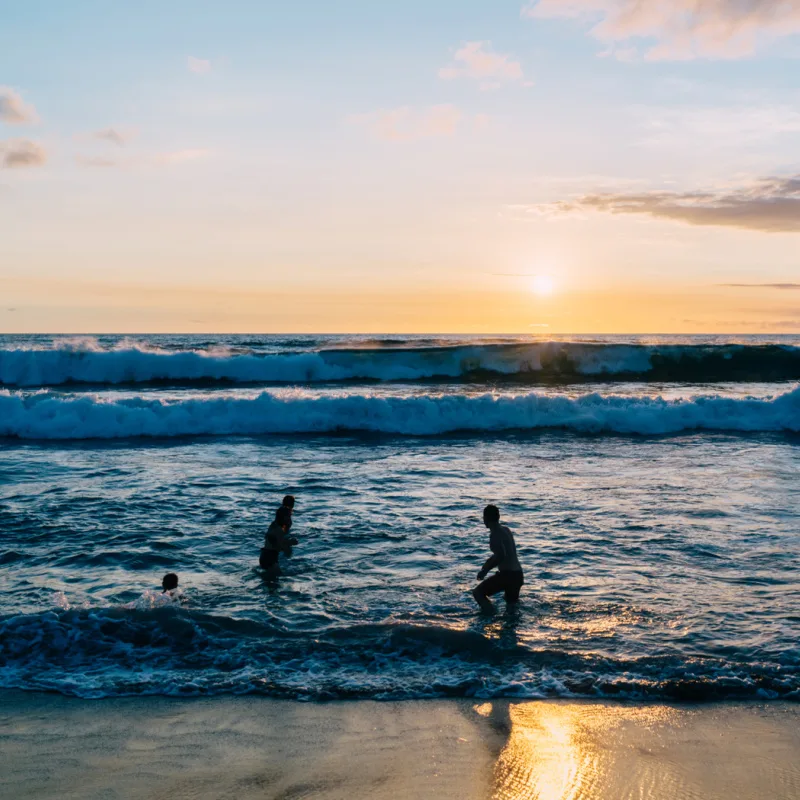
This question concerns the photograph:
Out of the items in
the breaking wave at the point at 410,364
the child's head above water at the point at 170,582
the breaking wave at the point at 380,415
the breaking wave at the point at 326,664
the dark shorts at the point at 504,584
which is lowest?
the breaking wave at the point at 326,664

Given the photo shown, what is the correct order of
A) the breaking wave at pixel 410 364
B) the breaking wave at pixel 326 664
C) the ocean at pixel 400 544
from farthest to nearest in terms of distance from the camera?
1. the breaking wave at pixel 410 364
2. the ocean at pixel 400 544
3. the breaking wave at pixel 326 664

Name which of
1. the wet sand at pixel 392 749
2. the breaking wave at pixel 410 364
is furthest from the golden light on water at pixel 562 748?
the breaking wave at pixel 410 364

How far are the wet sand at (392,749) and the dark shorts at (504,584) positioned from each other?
2117mm

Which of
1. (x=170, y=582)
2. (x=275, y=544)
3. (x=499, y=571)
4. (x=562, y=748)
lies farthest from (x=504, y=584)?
(x=170, y=582)

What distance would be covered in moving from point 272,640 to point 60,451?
13164 mm

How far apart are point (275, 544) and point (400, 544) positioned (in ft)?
6.22

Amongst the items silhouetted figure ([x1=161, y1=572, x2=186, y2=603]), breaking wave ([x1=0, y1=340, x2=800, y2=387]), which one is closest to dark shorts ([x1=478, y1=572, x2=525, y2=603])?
silhouetted figure ([x1=161, y1=572, x2=186, y2=603])

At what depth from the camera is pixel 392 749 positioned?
5.08m

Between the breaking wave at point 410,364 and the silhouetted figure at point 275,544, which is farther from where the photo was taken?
the breaking wave at point 410,364

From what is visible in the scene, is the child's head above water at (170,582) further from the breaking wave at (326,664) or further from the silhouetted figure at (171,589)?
the breaking wave at (326,664)

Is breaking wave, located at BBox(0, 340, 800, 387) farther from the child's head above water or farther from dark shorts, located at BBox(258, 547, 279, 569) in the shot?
the child's head above water

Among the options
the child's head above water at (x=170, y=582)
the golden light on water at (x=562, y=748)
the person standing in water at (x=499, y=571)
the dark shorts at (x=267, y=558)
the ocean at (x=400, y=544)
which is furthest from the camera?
the dark shorts at (x=267, y=558)

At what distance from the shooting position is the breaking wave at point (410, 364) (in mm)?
37281

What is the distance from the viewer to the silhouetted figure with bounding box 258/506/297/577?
352 inches
